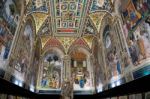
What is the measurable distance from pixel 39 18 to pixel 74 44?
226 inches

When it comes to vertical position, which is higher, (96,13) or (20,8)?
(96,13)

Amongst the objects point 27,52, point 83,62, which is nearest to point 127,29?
point 27,52

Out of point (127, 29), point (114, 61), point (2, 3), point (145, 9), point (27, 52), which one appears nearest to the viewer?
point (145, 9)

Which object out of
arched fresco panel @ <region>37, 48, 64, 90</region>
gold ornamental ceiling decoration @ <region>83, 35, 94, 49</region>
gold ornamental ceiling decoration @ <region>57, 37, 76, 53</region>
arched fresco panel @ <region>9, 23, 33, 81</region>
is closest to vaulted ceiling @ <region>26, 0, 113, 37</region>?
gold ornamental ceiling decoration @ <region>57, 37, 76, 53</region>

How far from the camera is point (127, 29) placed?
1109 cm

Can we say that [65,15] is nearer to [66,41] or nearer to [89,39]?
[66,41]

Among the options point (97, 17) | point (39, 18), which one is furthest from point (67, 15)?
point (97, 17)

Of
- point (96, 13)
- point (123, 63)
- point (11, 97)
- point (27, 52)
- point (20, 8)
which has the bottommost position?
point (11, 97)

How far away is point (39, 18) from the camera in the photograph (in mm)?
16062

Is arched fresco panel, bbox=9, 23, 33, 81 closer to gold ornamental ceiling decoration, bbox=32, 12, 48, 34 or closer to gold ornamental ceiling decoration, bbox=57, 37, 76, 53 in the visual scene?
gold ornamental ceiling decoration, bbox=32, 12, 48, 34

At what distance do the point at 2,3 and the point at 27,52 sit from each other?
252 inches

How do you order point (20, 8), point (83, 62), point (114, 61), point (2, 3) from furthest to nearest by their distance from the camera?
point (83, 62) → point (114, 61) → point (20, 8) → point (2, 3)

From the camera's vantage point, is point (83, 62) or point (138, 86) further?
point (83, 62)

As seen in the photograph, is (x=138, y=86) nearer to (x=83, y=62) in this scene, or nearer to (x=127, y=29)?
(x=127, y=29)
